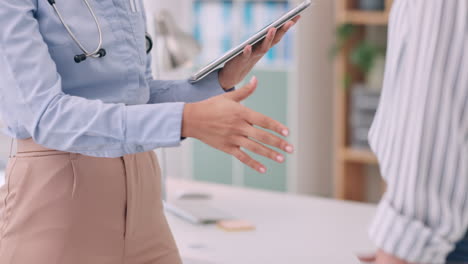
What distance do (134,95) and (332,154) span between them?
3335 mm

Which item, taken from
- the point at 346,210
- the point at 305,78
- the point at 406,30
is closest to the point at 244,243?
the point at 346,210

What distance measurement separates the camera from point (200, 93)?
149 cm

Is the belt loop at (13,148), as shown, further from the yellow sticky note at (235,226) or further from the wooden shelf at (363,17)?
the wooden shelf at (363,17)

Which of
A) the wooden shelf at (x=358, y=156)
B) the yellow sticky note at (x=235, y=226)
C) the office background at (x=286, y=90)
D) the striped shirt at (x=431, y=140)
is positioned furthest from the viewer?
the office background at (x=286, y=90)

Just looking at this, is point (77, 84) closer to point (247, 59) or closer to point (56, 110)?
point (56, 110)

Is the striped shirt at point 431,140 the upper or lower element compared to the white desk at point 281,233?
upper

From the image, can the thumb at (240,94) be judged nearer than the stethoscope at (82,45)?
Yes

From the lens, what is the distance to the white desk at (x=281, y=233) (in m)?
1.78

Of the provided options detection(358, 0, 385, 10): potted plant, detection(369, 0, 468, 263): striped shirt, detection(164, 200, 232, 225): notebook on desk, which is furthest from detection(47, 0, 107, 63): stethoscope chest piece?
detection(358, 0, 385, 10): potted plant

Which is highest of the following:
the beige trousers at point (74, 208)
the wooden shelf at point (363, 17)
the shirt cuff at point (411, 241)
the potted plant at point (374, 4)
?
the shirt cuff at point (411, 241)

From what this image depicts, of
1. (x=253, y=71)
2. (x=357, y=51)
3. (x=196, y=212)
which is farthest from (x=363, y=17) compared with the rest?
(x=196, y=212)

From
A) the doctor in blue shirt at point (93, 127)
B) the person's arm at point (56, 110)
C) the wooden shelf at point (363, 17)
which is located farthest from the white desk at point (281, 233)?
the wooden shelf at point (363, 17)

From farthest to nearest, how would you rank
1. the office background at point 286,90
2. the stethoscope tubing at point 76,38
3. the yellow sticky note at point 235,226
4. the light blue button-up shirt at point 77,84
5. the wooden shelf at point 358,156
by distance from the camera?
the office background at point 286,90 < the wooden shelf at point 358,156 < the yellow sticky note at point 235,226 < the stethoscope tubing at point 76,38 < the light blue button-up shirt at point 77,84

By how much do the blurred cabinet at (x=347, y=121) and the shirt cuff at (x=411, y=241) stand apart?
3005 millimetres
